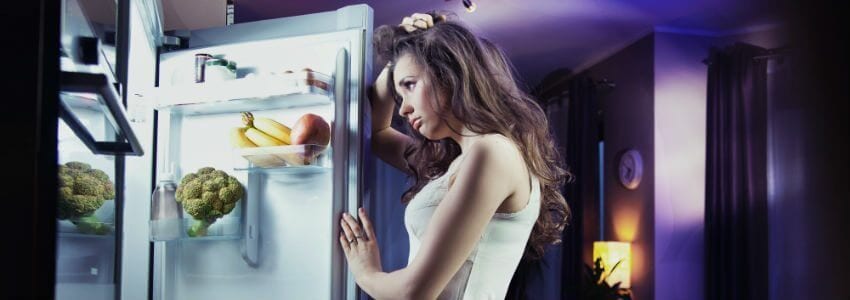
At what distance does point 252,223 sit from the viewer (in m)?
1.69

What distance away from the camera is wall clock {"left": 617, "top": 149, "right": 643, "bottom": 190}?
4090 millimetres

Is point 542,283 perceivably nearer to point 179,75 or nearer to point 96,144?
point 179,75

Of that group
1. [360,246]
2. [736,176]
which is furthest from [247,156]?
[736,176]

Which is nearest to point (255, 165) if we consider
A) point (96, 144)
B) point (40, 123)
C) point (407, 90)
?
point (407, 90)

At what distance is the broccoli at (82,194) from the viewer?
34.5 inches

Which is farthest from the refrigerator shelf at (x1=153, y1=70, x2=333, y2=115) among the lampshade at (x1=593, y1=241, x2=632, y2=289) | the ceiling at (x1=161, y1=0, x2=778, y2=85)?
the lampshade at (x1=593, y1=241, x2=632, y2=289)

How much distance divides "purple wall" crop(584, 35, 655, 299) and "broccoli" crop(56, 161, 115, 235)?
331 cm

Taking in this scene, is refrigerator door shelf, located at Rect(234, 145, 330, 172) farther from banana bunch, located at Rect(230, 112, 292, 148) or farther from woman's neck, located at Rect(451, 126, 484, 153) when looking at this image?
woman's neck, located at Rect(451, 126, 484, 153)

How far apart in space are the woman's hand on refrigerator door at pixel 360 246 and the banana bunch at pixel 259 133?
0.21 m

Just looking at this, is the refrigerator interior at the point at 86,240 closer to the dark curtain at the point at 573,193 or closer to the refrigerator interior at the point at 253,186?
the refrigerator interior at the point at 253,186

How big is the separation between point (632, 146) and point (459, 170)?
276cm

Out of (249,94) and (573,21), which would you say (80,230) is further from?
(573,21)

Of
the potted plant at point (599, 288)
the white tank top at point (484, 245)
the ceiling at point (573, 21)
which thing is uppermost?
the ceiling at point (573, 21)

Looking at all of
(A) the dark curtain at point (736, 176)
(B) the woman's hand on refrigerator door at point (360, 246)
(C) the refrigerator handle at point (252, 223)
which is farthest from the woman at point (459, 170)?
(A) the dark curtain at point (736, 176)
